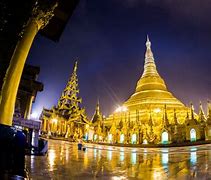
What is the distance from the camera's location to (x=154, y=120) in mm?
30703

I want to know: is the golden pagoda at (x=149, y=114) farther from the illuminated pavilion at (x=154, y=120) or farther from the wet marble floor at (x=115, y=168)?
the wet marble floor at (x=115, y=168)

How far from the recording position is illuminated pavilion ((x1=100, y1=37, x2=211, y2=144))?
25.8 meters

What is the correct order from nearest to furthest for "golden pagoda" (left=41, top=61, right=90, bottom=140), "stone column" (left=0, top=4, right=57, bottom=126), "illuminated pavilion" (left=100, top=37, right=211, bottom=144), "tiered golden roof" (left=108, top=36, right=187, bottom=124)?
"stone column" (left=0, top=4, right=57, bottom=126)
"golden pagoda" (left=41, top=61, right=90, bottom=140)
"illuminated pavilion" (left=100, top=37, right=211, bottom=144)
"tiered golden roof" (left=108, top=36, right=187, bottom=124)

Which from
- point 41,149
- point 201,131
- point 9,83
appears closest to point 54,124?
point 41,149

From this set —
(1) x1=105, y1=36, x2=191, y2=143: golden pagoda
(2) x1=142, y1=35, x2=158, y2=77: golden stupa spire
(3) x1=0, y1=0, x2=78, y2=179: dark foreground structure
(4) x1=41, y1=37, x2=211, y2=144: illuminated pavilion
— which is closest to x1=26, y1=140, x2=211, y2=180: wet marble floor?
(3) x1=0, y1=0, x2=78, y2=179: dark foreground structure

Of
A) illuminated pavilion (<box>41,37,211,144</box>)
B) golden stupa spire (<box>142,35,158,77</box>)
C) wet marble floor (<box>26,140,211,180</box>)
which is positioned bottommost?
wet marble floor (<box>26,140,211,180</box>)

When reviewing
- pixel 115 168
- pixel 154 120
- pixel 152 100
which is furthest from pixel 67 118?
pixel 115 168

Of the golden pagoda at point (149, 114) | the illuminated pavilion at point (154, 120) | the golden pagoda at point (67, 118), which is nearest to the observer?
the golden pagoda at point (67, 118)

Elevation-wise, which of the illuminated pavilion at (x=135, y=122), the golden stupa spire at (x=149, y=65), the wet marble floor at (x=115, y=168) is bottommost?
the wet marble floor at (x=115, y=168)

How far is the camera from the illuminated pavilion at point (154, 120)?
84.7 feet

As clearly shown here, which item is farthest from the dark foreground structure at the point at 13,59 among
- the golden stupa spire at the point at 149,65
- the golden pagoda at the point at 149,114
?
the golden stupa spire at the point at 149,65

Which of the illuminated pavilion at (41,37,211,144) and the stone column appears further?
the illuminated pavilion at (41,37,211,144)

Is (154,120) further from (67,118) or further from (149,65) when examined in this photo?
(149,65)

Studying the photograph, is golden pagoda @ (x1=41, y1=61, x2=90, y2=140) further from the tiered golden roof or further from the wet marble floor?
the wet marble floor
